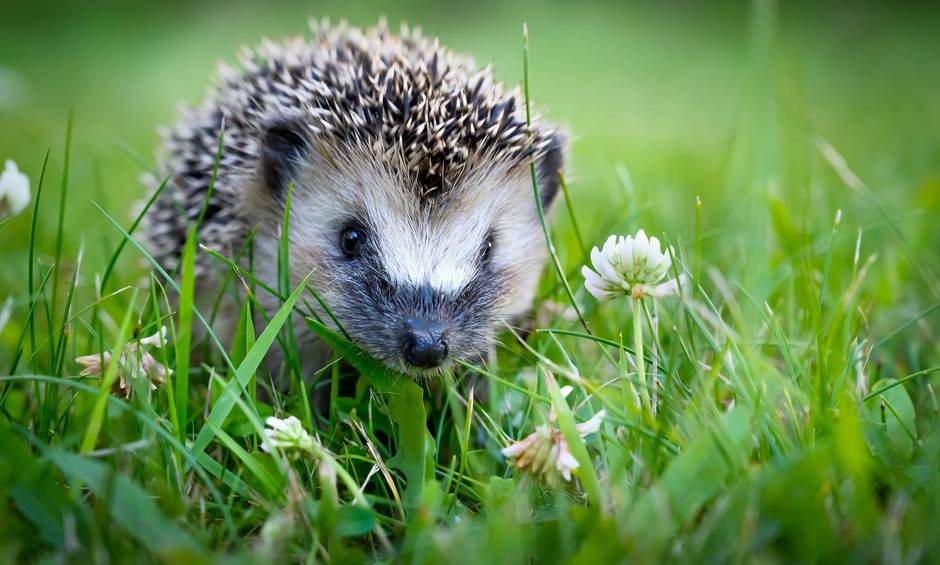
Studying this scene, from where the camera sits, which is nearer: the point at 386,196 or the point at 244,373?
the point at 244,373

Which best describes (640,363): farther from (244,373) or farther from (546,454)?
(244,373)

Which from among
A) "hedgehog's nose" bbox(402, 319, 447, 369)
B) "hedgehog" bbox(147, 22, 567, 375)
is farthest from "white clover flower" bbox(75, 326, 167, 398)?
"hedgehog's nose" bbox(402, 319, 447, 369)

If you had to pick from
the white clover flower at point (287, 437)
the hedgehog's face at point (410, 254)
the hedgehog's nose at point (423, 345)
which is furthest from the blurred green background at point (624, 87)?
the white clover flower at point (287, 437)

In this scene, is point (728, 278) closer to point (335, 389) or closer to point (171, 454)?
point (335, 389)

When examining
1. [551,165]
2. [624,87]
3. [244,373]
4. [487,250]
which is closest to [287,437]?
[244,373]

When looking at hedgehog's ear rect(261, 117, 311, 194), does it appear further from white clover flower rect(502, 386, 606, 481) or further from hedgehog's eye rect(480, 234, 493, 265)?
white clover flower rect(502, 386, 606, 481)

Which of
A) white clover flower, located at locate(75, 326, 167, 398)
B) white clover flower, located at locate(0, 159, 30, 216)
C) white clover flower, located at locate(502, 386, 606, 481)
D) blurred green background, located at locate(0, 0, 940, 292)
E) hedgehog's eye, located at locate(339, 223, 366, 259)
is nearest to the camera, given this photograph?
white clover flower, located at locate(502, 386, 606, 481)
